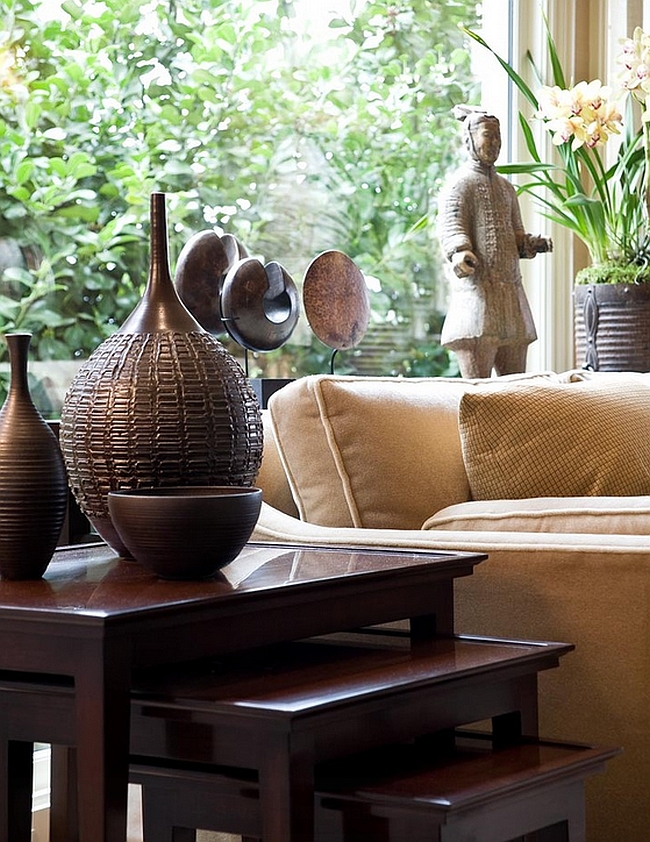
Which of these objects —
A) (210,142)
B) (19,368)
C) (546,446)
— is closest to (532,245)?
(210,142)

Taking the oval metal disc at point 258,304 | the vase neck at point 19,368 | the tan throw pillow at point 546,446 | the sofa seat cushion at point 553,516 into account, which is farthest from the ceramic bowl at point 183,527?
the oval metal disc at point 258,304

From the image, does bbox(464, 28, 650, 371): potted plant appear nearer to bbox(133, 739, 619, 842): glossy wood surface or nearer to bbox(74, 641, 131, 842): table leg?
bbox(133, 739, 619, 842): glossy wood surface

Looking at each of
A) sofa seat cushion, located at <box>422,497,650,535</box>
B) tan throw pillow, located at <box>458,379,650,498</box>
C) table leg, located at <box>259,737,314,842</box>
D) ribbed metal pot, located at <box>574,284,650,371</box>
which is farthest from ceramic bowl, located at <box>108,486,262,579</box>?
ribbed metal pot, located at <box>574,284,650,371</box>

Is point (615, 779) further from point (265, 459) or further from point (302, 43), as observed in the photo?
point (302, 43)

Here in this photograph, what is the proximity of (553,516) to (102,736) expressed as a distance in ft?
3.04

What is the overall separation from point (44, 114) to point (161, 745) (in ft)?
5.39

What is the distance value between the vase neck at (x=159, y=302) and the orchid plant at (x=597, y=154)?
1763 millimetres

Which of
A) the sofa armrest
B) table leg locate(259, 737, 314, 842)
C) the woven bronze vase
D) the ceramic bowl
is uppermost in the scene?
the woven bronze vase

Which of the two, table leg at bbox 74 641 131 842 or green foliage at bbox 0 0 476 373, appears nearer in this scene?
table leg at bbox 74 641 131 842

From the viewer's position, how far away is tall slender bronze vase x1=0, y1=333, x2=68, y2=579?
5.23 ft

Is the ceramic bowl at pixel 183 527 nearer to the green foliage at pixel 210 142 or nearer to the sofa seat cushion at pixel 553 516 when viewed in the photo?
the sofa seat cushion at pixel 553 516

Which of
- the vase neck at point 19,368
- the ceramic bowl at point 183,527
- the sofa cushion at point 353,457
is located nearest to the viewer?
the ceramic bowl at point 183,527

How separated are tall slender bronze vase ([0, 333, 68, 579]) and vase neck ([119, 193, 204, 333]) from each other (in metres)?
0.22

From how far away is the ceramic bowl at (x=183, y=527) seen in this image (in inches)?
60.8
